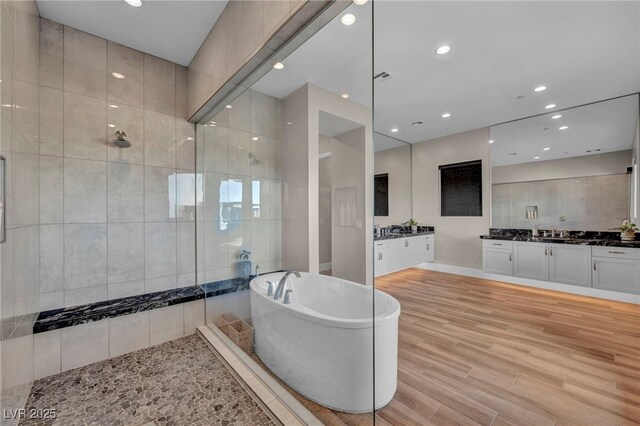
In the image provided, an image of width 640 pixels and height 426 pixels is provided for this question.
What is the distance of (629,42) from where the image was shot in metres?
2.27

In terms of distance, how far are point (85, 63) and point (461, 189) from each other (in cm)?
590

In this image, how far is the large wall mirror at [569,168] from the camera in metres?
3.56

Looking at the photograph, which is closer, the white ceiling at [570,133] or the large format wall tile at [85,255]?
the large format wall tile at [85,255]

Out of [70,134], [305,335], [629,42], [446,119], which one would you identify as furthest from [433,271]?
[70,134]

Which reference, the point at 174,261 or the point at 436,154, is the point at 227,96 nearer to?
the point at 174,261

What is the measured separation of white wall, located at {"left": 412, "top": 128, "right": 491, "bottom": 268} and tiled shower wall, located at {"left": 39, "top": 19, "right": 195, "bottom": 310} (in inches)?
185

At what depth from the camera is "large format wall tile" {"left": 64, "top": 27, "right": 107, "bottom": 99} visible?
2.27m

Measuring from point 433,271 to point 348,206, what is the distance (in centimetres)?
464

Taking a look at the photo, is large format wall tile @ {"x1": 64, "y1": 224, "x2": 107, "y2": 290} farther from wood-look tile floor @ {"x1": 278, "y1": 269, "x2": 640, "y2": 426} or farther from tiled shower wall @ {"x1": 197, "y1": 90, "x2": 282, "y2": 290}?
wood-look tile floor @ {"x1": 278, "y1": 269, "x2": 640, "y2": 426}

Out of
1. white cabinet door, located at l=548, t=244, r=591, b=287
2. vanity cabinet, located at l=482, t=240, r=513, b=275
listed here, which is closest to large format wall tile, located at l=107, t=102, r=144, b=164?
vanity cabinet, located at l=482, t=240, r=513, b=275

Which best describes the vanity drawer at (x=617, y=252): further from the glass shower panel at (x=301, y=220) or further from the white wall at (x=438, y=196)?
the glass shower panel at (x=301, y=220)

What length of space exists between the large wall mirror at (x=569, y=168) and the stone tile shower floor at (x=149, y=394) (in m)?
5.06

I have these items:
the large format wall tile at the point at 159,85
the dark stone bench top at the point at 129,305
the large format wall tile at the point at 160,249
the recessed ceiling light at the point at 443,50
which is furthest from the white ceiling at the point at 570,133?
the large format wall tile at the point at 160,249

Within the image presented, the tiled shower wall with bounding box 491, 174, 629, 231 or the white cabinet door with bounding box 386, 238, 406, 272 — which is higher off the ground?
the tiled shower wall with bounding box 491, 174, 629, 231
